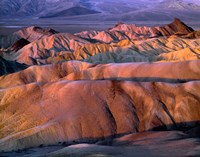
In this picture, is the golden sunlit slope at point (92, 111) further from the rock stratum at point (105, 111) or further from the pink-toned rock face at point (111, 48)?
the pink-toned rock face at point (111, 48)

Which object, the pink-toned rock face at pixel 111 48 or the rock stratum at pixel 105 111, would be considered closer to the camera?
the rock stratum at pixel 105 111

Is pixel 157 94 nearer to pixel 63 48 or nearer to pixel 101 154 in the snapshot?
pixel 101 154

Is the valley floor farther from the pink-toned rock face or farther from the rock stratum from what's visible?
the pink-toned rock face

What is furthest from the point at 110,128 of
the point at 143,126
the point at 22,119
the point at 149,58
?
the point at 149,58

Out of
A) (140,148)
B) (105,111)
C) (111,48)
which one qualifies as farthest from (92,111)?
(111,48)

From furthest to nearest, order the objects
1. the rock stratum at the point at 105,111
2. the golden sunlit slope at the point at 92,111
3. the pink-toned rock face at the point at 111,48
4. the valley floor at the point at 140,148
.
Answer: the pink-toned rock face at the point at 111,48 → the golden sunlit slope at the point at 92,111 → the rock stratum at the point at 105,111 → the valley floor at the point at 140,148

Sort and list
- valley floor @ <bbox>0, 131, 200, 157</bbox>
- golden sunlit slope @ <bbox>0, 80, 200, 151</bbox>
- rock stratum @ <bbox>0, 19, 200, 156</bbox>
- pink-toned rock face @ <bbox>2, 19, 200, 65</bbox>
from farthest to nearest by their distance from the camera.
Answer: pink-toned rock face @ <bbox>2, 19, 200, 65</bbox>, golden sunlit slope @ <bbox>0, 80, 200, 151</bbox>, rock stratum @ <bbox>0, 19, 200, 156</bbox>, valley floor @ <bbox>0, 131, 200, 157</bbox>

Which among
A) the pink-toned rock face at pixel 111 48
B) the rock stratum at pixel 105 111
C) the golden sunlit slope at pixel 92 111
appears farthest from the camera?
the pink-toned rock face at pixel 111 48

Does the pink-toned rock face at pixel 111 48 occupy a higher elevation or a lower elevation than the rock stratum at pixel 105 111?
lower

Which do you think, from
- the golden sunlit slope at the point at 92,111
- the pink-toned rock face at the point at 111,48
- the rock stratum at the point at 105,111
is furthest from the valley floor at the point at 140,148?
the pink-toned rock face at the point at 111,48

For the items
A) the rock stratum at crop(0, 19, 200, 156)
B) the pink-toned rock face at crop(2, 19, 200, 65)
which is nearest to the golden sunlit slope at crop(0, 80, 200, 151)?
the rock stratum at crop(0, 19, 200, 156)

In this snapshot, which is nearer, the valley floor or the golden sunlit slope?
the valley floor
